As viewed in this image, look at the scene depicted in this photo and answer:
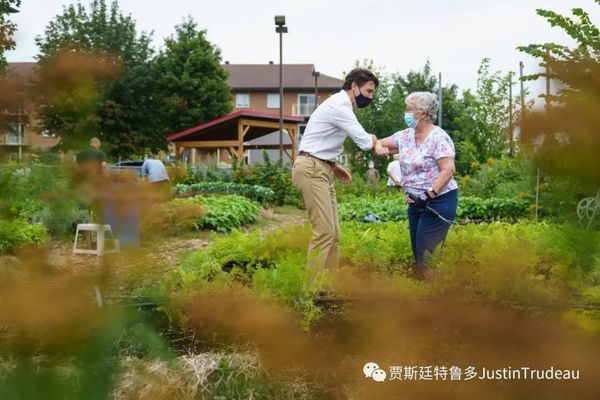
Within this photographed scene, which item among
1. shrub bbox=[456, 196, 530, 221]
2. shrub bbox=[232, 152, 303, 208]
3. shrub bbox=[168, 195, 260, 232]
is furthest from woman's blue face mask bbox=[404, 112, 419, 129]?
shrub bbox=[232, 152, 303, 208]

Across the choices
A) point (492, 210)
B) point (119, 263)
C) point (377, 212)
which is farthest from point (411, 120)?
point (492, 210)

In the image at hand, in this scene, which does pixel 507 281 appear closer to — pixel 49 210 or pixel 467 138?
pixel 49 210

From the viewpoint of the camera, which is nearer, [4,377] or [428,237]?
[4,377]

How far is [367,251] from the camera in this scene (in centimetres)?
537

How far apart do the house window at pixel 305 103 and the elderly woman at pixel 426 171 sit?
59575 mm

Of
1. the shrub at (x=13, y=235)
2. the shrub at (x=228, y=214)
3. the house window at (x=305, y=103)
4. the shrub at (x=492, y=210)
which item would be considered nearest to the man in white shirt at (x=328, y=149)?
the shrub at (x=13, y=235)

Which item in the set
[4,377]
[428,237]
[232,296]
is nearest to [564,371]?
[232,296]

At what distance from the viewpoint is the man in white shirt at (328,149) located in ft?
15.3

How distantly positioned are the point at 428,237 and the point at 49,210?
3.91m

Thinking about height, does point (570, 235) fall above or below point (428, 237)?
above

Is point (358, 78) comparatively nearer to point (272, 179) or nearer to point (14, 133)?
point (14, 133)

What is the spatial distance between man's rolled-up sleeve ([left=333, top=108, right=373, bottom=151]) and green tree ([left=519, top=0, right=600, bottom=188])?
155 inches

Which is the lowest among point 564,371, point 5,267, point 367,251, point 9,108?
point 367,251

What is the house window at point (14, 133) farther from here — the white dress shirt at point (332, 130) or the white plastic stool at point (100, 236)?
the white dress shirt at point (332, 130)
